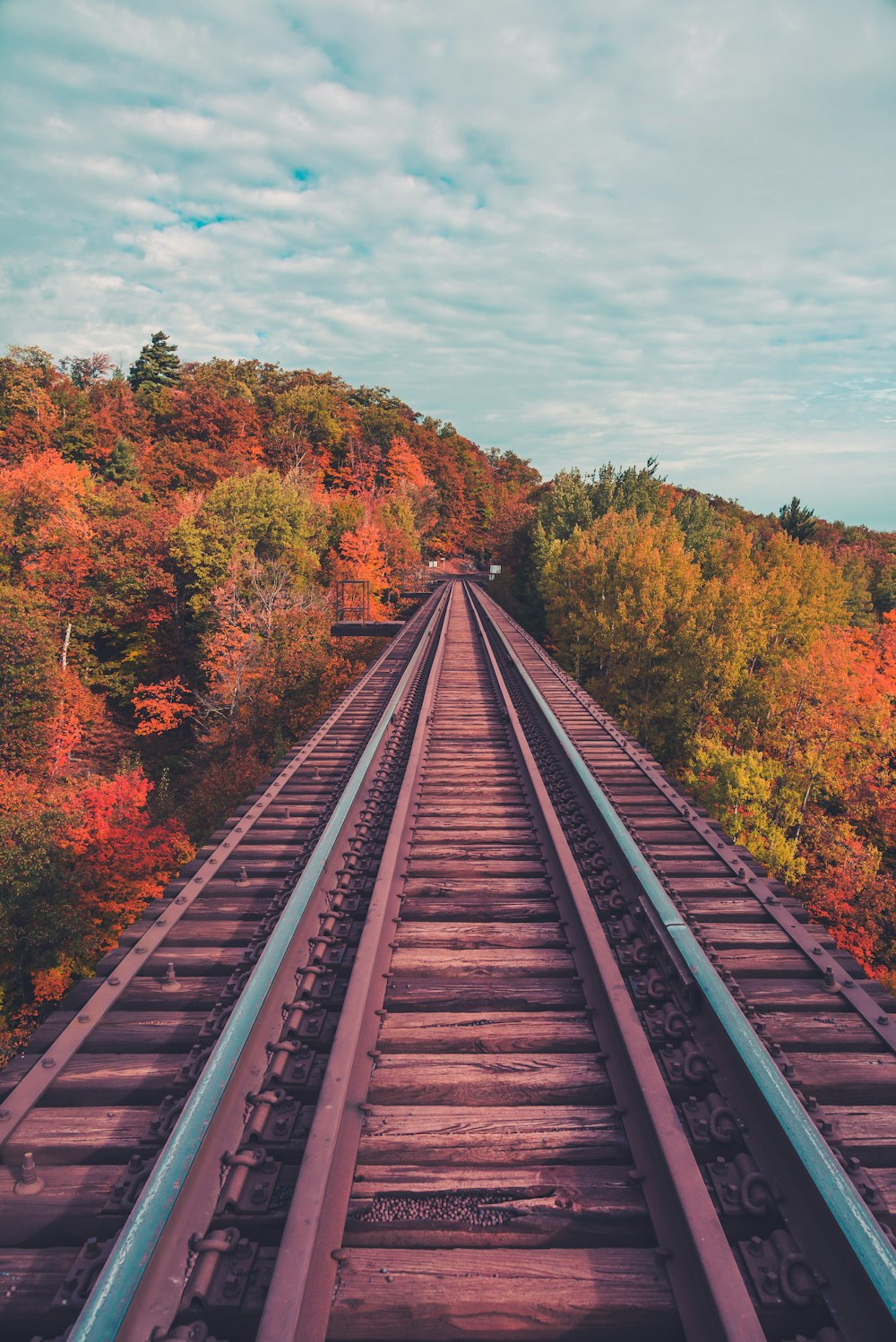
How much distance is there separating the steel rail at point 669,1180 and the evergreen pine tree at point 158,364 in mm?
81963

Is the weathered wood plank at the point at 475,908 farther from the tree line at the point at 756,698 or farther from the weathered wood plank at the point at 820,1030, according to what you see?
the tree line at the point at 756,698

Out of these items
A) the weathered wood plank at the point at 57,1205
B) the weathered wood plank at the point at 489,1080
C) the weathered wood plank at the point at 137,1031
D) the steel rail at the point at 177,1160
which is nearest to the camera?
the steel rail at the point at 177,1160

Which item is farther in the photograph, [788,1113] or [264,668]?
[264,668]

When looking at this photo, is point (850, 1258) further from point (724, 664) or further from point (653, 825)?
point (724, 664)

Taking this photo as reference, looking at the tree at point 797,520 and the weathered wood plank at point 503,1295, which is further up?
the tree at point 797,520

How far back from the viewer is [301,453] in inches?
2258

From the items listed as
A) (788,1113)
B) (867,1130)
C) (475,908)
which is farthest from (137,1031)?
(867,1130)

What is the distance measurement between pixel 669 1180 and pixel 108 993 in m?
2.95

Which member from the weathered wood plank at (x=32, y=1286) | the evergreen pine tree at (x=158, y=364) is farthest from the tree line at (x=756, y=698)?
the evergreen pine tree at (x=158, y=364)

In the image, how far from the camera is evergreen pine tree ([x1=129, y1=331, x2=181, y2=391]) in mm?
70438

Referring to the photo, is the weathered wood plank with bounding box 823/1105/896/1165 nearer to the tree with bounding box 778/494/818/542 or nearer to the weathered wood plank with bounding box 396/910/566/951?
the weathered wood plank with bounding box 396/910/566/951

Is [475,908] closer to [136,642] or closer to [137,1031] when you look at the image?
[137,1031]

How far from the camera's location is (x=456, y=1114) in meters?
2.81

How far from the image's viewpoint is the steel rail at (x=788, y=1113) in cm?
197
